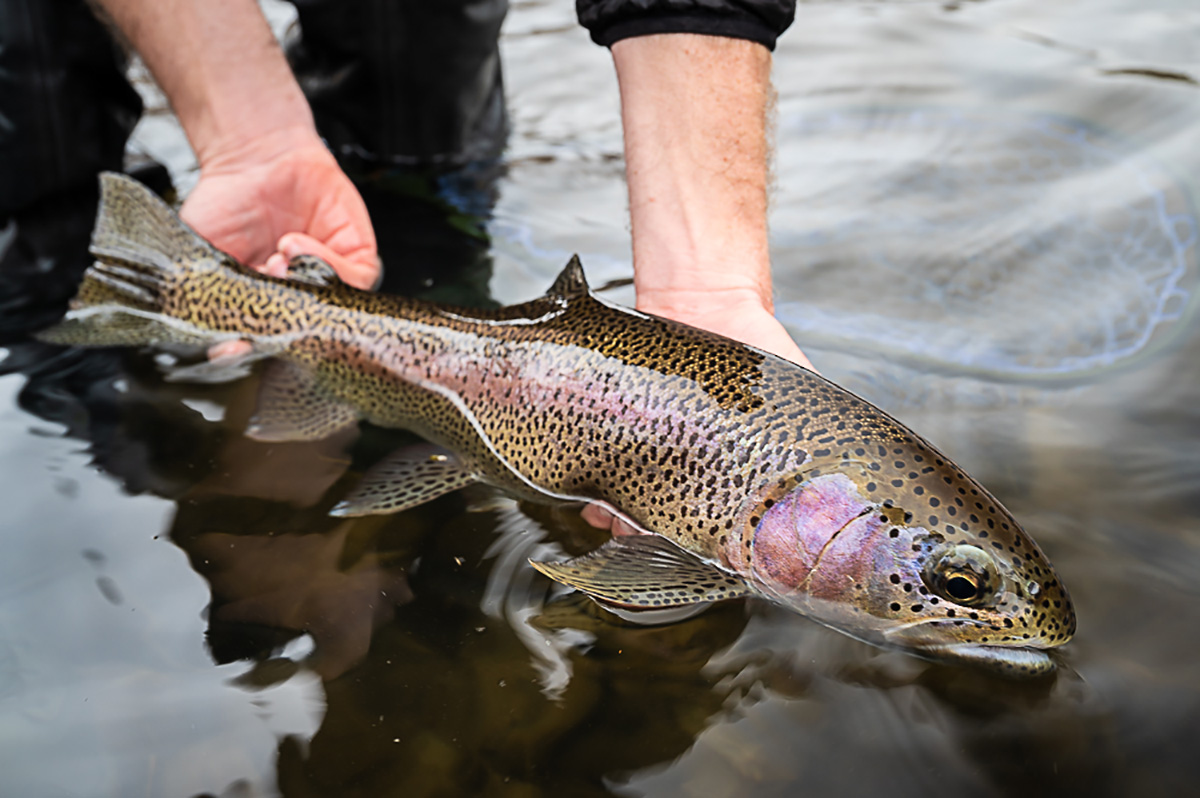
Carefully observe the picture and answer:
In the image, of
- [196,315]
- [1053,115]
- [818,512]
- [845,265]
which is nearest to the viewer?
[818,512]

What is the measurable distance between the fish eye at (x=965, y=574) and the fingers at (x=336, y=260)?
255 cm

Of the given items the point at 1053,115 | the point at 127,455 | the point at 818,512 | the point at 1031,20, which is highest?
the point at 1031,20

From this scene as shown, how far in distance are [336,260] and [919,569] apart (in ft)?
9.13

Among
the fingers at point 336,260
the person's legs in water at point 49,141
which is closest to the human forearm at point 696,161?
the fingers at point 336,260

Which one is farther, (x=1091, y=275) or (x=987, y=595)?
(x=1091, y=275)

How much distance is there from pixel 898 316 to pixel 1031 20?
372 cm

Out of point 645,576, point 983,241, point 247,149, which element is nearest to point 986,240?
point 983,241

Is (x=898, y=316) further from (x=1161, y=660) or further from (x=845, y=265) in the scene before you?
(x=1161, y=660)

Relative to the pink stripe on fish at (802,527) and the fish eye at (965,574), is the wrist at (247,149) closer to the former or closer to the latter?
the pink stripe on fish at (802,527)

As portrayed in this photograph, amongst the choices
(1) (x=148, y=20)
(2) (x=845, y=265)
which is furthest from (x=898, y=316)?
Result: (1) (x=148, y=20)

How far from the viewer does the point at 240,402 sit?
348cm

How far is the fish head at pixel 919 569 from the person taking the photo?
2.10m

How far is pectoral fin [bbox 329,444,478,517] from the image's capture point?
112 inches

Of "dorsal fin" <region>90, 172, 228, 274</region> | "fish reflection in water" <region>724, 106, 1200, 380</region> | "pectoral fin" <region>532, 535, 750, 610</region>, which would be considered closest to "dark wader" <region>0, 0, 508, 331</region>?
"dorsal fin" <region>90, 172, 228, 274</region>
